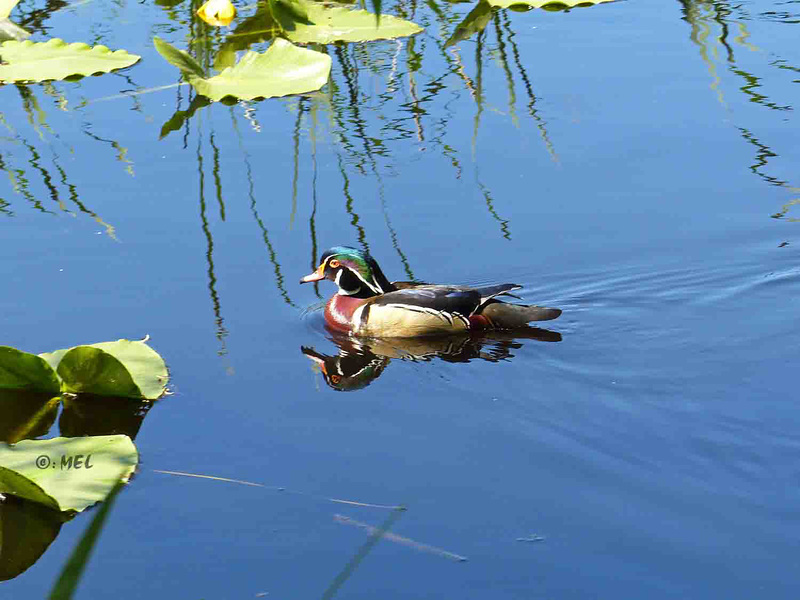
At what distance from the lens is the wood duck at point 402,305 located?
654 cm

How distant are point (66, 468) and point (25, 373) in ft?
2.82

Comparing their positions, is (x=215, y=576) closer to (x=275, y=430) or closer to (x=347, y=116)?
(x=275, y=430)

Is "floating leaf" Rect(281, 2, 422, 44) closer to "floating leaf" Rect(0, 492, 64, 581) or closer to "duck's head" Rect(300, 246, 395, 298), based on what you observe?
"duck's head" Rect(300, 246, 395, 298)

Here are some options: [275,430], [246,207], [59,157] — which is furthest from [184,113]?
[275,430]

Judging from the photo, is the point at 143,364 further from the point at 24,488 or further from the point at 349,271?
the point at 349,271

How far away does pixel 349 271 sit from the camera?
22.4 ft

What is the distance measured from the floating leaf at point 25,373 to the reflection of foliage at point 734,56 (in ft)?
14.1

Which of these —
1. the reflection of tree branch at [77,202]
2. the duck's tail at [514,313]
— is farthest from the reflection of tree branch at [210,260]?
the duck's tail at [514,313]

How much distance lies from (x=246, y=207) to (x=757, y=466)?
12.2 ft

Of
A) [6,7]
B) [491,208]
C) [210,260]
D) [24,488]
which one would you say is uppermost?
[6,7]

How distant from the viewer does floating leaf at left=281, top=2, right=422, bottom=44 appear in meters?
9.85

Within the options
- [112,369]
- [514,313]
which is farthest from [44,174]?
[514,313]

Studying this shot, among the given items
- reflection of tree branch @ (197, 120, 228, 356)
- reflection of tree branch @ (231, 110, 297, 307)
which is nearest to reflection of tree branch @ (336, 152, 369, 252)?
reflection of tree branch @ (231, 110, 297, 307)

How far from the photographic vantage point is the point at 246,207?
736 centimetres
